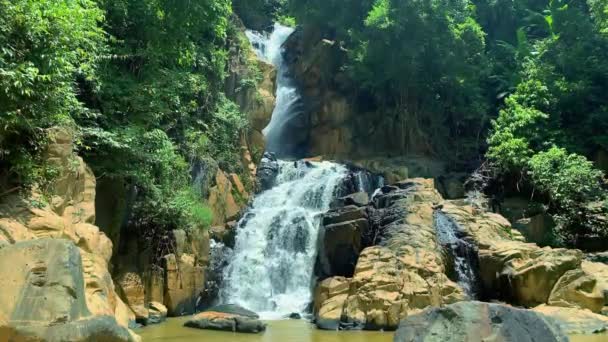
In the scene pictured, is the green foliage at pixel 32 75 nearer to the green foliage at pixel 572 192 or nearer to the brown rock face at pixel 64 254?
the brown rock face at pixel 64 254

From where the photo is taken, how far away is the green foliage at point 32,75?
29.6 ft

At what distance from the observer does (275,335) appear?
36.8ft

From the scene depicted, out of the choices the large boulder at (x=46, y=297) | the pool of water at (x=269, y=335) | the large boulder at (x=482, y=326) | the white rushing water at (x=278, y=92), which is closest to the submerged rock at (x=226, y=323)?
the pool of water at (x=269, y=335)

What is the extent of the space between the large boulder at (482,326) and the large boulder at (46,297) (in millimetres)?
3570

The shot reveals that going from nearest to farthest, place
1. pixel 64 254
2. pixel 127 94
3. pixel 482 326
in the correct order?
pixel 482 326 → pixel 64 254 → pixel 127 94

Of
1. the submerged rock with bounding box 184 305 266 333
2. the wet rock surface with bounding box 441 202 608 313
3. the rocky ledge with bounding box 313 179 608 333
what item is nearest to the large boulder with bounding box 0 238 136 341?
the submerged rock with bounding box 184 305 266 333

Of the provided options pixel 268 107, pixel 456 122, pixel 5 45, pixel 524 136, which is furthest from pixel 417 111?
pixel 5 45

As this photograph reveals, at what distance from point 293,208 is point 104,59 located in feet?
27.4

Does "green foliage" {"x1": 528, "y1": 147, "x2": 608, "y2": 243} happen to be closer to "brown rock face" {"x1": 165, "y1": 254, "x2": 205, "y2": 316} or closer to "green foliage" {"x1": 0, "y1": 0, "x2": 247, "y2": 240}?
"green foliage" {"x1": 0, "y1": 0, "x2": 247, "y2": 240}

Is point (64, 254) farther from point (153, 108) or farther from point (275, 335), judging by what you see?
point (153, 108)

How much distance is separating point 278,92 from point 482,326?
25100 millimetres

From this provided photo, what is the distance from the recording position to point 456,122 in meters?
26.5

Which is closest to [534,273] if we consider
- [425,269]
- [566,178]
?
[425,269]

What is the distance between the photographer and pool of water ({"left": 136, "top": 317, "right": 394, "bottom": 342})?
1058 centimetres
